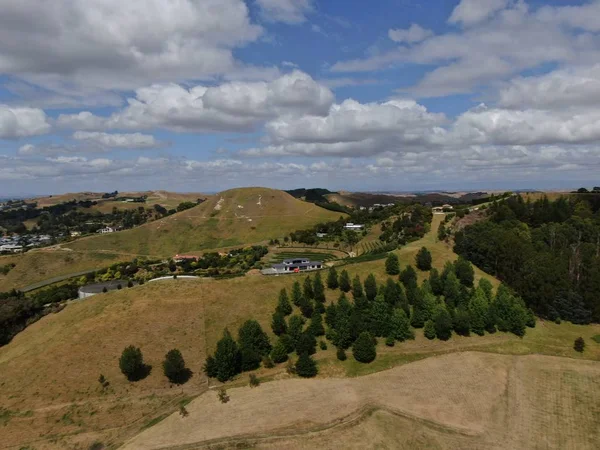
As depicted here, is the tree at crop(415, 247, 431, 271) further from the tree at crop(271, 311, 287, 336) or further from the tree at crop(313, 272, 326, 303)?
the tree at crop(271, 311, 287, 336)

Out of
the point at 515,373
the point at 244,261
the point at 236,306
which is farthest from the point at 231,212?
the point at 515,373

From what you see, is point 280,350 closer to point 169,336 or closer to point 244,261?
point 169,336

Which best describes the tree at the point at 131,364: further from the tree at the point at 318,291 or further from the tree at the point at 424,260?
the tree at the point at 424,260

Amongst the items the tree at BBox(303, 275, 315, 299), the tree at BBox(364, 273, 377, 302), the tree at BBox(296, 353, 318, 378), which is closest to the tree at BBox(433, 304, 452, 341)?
the tree at BBox(364, 273, 377, 302)

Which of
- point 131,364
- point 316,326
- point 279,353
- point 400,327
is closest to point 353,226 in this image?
point 400,327

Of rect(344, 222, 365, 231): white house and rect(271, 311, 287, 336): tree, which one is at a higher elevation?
rect(344, 222, 365, 231): white house

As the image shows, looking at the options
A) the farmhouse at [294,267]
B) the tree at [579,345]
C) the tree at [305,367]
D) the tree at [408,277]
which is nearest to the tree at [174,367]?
the tree at [305,367]
